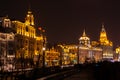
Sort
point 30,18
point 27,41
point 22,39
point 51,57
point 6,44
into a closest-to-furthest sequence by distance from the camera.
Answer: point 6,44 → point 22,39 → point 27,41 → point 30,18 → point 51,57

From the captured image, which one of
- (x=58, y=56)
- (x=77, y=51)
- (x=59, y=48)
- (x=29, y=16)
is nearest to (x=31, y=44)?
(x=29, y=16)

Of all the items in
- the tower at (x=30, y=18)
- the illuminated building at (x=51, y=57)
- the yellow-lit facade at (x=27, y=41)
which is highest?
the tower at (x=30, y=18)

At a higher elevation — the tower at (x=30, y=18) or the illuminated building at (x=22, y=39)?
the tower at (x=30, y=18)

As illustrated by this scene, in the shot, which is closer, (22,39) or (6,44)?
(6,44)

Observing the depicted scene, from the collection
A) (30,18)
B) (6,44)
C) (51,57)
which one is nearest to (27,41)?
(6,44)

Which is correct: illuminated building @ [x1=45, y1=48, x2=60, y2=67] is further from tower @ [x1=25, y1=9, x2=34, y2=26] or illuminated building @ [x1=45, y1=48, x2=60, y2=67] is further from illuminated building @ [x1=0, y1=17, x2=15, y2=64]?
illuminated building @ [x1=0, y1=17, x2=15, y2=64]

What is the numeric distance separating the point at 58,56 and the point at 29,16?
2342 cm

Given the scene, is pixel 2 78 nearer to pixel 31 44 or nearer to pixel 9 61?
pixel 9 61

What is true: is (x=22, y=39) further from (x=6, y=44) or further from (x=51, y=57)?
(x=51, y=57)

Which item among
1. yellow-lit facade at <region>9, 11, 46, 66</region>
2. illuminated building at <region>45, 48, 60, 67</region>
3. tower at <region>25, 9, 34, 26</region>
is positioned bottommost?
illuminated building at <region>45, 48, 60, 67</region>

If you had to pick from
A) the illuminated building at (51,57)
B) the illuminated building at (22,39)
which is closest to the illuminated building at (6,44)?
the illuminated building at (22,39)

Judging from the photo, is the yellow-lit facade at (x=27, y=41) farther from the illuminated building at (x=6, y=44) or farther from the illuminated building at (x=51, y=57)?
the illuminated building at (x=51, y=57)

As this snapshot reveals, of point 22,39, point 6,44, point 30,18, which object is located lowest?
point 6,44

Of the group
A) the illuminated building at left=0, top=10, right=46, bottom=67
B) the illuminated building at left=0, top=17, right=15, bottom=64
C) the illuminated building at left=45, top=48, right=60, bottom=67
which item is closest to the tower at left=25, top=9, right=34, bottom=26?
the illuminated building at left=0, top=10, right=46, bottom=67
